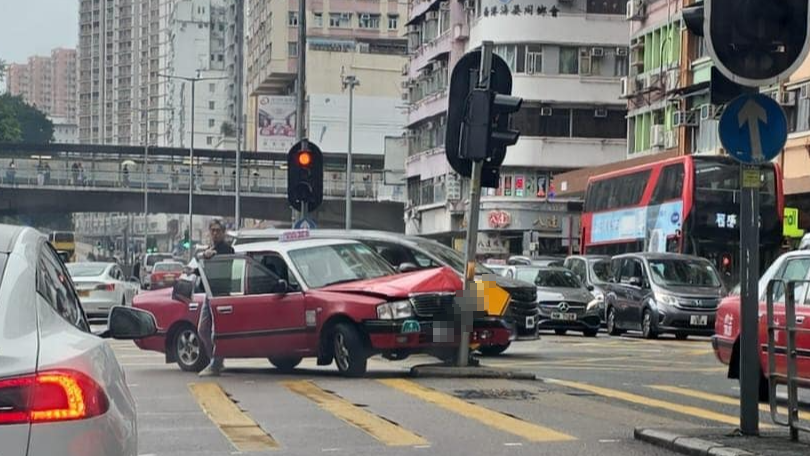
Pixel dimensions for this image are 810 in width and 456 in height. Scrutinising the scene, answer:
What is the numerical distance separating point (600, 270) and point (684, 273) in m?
5.17

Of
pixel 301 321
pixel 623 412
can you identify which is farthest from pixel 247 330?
pixel 623 412

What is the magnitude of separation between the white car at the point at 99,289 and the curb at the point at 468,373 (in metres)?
17.1

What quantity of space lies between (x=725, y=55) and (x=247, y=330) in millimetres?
7787

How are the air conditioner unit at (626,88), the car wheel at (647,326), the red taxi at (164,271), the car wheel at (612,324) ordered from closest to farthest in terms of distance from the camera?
the car wheel at (647,326)
the car wheel at (612,324)
the red taxi at (164,271)
the air conditioner unit at (626,88)

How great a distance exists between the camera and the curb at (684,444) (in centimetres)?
916

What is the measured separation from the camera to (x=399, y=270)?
18.5 m

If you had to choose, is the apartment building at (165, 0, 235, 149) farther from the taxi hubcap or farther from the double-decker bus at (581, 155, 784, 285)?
the taxi hubcap

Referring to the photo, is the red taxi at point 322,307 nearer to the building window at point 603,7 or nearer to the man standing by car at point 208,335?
the man standing by car at point 208,335

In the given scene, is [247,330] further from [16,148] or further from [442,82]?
[16,148]

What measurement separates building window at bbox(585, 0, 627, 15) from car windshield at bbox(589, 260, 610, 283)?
98.5 ft

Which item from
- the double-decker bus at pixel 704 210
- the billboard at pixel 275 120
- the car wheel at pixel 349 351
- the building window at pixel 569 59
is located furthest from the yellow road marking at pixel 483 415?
the billboard at pixel 275 120

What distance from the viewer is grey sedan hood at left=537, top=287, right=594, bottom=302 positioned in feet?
96.0

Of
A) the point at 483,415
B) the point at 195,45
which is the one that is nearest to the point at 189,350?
the point at 483,415

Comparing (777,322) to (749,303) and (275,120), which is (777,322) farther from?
(275,120)
